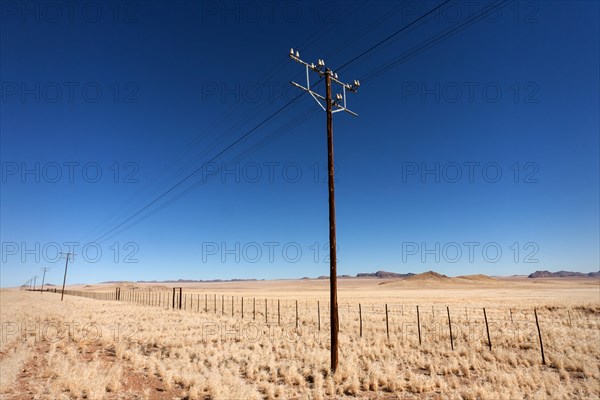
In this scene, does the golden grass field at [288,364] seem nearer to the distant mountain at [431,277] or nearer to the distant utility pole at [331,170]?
the distant utility pole at [331,170]

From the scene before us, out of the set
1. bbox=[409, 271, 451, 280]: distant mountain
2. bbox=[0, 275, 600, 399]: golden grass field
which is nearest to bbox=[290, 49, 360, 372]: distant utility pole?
bbox=[0, 275, 600, 399]: golden grass field

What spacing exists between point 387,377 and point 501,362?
21.6 feet

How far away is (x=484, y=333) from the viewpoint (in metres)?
24.1

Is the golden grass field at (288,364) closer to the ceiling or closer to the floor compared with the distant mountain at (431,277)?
closer to the floor

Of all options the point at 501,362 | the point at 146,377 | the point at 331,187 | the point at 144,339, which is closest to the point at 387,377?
the point at 501,362

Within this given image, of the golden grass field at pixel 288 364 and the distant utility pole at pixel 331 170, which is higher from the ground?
the distant utility pole at pixel 331 170

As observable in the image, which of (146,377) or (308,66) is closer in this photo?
(146,377)

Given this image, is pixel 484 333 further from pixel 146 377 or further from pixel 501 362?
pixel 146 377

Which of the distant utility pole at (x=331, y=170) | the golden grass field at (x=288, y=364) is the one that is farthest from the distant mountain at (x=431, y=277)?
the distant utility pole at (x=331, y=170)

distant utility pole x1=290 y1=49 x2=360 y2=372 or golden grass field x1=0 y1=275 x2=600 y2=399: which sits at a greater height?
distant utility pole x1=290 y1=49 x2=360 y2=372

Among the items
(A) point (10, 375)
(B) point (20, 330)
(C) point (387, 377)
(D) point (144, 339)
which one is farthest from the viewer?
(B) point (20, 330)

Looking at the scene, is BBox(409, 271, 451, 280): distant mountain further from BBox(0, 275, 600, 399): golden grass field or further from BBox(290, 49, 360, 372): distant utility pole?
BBox(290, 49, 360, 372): distant utility pole

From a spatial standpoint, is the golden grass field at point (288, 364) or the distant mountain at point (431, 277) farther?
the distant mountain at point (431, 277)

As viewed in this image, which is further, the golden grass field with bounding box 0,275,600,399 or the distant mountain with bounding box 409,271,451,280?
the distant mountain with bounding box 409,271,451,280
